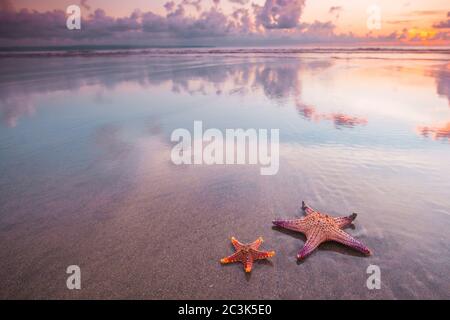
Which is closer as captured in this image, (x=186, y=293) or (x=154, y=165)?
(x=186, y=293)

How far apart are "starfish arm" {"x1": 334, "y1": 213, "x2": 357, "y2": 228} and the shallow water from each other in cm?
12

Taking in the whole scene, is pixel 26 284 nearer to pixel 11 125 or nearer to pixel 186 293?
pixel 186 293

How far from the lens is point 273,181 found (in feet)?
15.5

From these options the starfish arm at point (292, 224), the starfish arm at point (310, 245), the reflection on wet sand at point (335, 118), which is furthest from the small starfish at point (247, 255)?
the reflection on wet sand at point (335, 118)

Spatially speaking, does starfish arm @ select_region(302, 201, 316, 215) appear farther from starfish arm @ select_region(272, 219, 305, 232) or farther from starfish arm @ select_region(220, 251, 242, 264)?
starfish arm @ select_region(220, 251, 242, 264)

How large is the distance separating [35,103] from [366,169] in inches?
406

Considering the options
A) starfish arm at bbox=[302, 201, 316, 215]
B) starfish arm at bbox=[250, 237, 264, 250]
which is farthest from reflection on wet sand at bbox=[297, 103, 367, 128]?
starfish arm at bbox=[250, 237, 264, 250]

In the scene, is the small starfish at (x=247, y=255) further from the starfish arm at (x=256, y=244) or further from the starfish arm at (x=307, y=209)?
the starfish arm at (x=307, y=209)

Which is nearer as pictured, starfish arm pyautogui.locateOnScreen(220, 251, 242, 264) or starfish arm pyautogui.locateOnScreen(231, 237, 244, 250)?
starfish arm pyautogui.locateOnScreen(220, 251, 242, 264)

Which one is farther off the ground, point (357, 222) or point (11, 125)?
point (11, 125)

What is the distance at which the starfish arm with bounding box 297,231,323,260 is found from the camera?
3.07m

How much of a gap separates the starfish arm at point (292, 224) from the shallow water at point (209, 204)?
0.33ft
